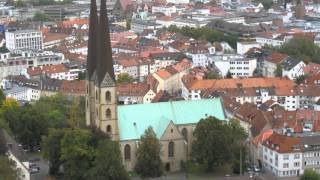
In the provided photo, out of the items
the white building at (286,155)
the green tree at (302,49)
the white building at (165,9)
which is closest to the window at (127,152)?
the white building at (286,155)

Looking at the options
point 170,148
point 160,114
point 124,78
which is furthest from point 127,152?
point 124,78

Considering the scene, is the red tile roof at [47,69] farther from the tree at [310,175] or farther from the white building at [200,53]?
the tree at [310,175]

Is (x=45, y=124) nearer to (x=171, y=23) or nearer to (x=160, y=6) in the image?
(x=171, y=23)

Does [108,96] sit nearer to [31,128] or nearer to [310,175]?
[31,128]

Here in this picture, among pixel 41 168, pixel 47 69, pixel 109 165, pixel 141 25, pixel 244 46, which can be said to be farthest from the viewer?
pixel 141 25

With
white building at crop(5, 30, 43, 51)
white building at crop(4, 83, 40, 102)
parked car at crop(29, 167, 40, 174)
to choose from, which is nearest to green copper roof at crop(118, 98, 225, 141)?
parked car at crop(29, 167, 40, 174)
